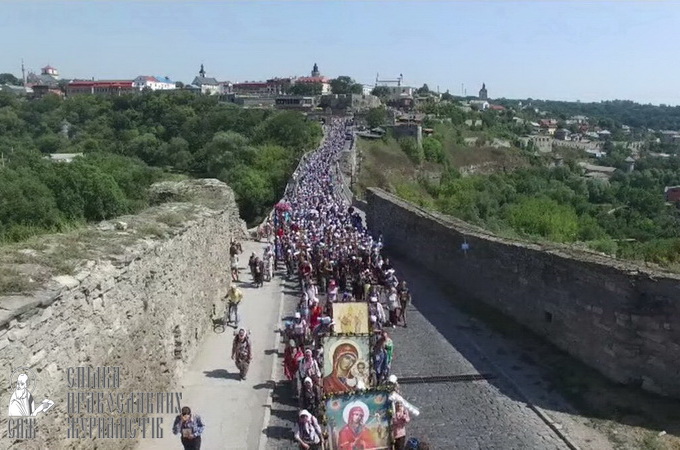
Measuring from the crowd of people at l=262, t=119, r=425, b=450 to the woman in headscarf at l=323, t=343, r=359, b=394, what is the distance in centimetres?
1

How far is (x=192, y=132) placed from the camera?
3625 inches

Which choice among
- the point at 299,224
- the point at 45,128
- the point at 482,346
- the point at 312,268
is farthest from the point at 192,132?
the point at 482,346

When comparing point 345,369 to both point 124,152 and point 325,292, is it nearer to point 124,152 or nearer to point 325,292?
point 325,292

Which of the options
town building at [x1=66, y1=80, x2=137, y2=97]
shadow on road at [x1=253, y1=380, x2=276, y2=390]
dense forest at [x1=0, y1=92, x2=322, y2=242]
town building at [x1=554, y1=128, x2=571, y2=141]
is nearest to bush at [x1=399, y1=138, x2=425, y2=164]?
dense forest at [x1=0, y1=92, x2=322, y2=242]

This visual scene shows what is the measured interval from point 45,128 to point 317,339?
105756 millimetres

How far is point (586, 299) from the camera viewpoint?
1188cm

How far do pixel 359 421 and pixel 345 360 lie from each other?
2.31 meters

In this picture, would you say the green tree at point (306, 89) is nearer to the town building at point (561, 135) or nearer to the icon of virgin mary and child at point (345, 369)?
the town building at point (561, 135)

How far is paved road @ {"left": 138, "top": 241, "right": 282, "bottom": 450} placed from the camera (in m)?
9.20

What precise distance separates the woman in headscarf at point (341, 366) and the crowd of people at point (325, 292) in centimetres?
1

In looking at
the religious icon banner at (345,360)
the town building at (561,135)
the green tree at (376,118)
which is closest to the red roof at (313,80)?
the town building at (561,135)

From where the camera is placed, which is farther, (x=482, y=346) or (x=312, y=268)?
(x=312, y=268)

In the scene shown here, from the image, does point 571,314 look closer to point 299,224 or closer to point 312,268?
point 312,268

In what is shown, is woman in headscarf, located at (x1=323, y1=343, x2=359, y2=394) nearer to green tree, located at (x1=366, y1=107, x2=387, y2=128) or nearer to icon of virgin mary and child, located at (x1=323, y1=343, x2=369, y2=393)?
icon of virgin mary and child, located at (x1=323, y1=343, x2=369, y2=393)
